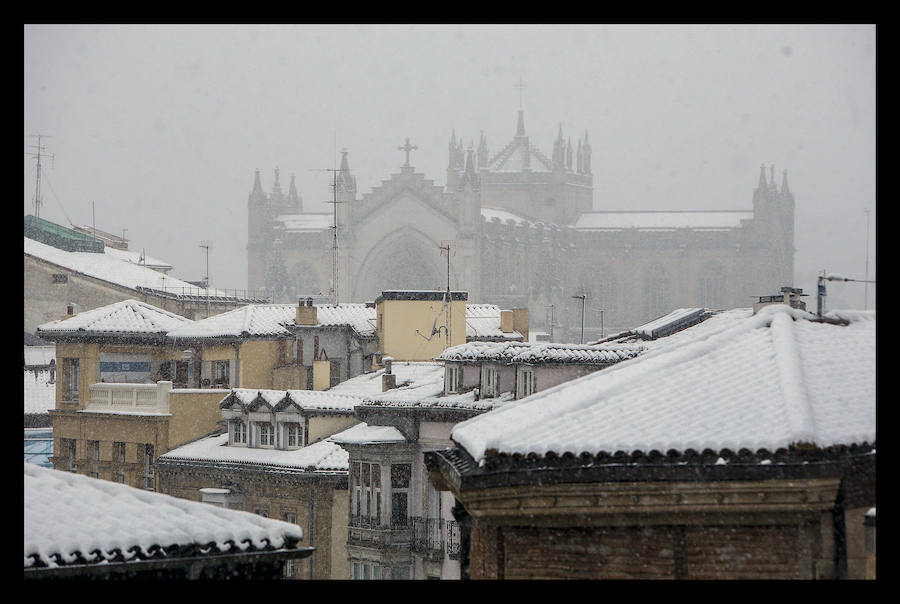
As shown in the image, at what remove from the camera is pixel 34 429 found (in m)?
24.8

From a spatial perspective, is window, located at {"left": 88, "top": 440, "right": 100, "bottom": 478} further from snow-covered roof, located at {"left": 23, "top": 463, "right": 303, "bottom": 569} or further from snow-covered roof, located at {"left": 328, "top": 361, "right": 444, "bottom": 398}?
snow-covered roof, located at {"left": 23, "top": 463, "right": 303, "bottom": 569}

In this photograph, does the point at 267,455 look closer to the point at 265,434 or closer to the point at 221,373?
the point at 265,434

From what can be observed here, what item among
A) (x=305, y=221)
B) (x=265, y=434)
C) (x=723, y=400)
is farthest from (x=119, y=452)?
(x=305, y=221)

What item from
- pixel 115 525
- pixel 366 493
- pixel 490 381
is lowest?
pixel 366 493

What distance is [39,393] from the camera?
26531mm

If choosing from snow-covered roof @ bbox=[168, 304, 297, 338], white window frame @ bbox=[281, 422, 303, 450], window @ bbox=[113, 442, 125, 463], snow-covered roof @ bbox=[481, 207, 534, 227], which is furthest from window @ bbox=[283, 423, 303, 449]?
snow-covered roof @ bbox=[481, 207, 534, 227]

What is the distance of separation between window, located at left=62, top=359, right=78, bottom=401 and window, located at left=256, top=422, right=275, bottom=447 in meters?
4.65

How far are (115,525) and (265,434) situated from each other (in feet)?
47.1

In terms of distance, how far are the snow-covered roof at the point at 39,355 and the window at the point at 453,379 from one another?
617 inches

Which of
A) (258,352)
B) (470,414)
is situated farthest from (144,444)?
(470,414)

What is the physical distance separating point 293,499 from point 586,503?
45.0 ft

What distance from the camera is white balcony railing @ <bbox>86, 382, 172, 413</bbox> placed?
22297 millimetres
